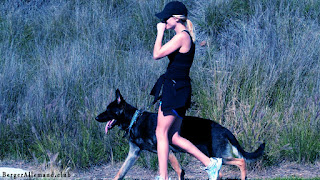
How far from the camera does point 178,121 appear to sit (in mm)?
5094

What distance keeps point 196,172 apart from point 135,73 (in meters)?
2.55

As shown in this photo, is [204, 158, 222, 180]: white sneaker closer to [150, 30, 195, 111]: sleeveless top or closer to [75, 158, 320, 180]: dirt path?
[150, 30, 195, 111]: sleeveless top

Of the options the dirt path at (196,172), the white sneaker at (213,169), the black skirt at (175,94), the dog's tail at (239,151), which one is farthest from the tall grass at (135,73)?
the black skirt at (175,94)

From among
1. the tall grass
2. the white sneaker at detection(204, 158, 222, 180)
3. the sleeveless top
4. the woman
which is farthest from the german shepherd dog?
the tall grass

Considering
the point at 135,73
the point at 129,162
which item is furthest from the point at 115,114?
the point at 135,73

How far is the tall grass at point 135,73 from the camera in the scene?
689 centimetres

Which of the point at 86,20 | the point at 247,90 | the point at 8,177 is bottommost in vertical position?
the point at 8,177

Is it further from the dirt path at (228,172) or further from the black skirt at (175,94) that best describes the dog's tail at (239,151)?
the black skirt at (175,94)

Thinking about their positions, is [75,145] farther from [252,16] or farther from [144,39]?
[252,16]

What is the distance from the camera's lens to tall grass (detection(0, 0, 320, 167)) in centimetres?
689

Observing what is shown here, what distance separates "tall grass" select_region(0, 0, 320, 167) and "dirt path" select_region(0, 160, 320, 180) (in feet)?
0.43

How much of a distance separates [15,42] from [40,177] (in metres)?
5.78

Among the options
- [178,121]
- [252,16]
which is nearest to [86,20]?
[252,16]

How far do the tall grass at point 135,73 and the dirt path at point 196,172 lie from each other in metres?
0.13
